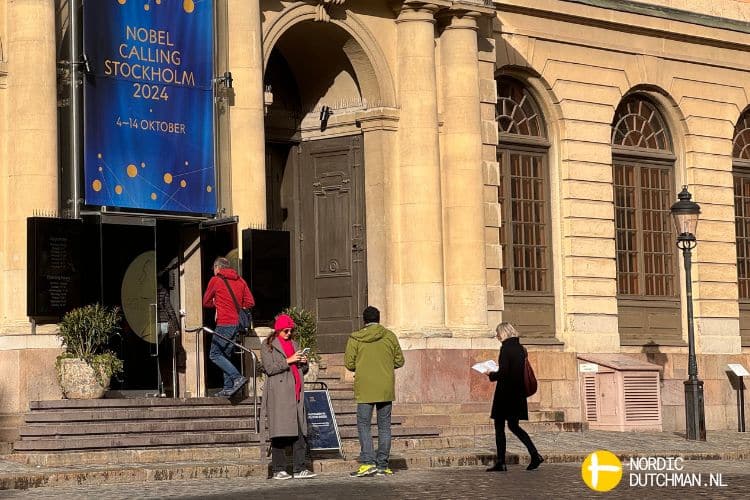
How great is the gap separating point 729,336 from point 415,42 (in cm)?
975

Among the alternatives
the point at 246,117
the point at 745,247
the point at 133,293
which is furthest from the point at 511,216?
the point at 133,293

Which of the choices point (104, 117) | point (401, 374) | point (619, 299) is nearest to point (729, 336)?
point (619, 299)

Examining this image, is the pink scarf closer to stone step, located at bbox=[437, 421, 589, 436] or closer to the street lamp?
stone step, located at bbox=[437, 421, 589, 436]

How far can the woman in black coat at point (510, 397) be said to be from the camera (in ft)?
67.2

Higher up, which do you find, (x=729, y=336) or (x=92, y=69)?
(x=92, y=69)

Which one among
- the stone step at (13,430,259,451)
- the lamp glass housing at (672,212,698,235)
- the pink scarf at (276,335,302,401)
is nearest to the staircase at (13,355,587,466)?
the stone step at (13,430,259,451)

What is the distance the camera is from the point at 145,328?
78.0 ft

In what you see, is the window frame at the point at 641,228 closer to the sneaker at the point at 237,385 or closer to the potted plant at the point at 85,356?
the sneaker at the point at 237,385

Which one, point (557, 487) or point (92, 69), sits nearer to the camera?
point (557, 487)

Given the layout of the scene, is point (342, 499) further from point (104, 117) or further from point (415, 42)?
point (415, 42)

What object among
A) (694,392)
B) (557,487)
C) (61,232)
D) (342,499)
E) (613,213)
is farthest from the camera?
(613,213)

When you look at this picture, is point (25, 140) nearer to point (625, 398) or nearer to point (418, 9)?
point (418, 9)

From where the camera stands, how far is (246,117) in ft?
81.3

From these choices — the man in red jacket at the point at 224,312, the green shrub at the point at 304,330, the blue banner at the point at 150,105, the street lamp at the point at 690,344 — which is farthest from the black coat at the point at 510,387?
the street lamp at the point at 690,344
